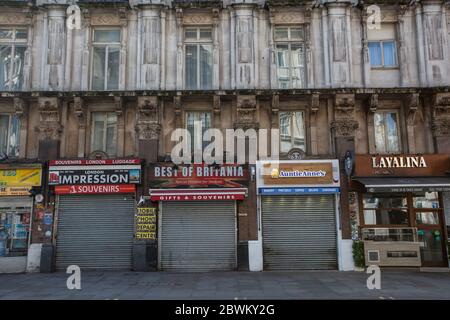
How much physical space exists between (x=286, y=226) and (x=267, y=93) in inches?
201

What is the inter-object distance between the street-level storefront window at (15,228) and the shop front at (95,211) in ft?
3.90

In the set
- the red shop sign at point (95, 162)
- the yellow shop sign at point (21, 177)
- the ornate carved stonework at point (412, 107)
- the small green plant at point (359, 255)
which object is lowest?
the small green plant at point (359, 255)

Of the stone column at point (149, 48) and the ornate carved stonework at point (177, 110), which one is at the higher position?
the stone column at point (149, 48)

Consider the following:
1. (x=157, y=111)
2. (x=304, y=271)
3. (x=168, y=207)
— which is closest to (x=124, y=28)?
(x=157, y=111)

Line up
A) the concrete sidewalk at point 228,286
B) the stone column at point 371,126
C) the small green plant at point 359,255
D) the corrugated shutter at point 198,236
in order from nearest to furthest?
the concrete sidewalk at point 228,286
the small green plant at point 359,255
the corrugated shutter at point 198,236
the stone column at point 371,126

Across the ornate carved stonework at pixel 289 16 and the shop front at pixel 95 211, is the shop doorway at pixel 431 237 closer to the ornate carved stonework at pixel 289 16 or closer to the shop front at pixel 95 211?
the ornate carved stonework at pixel 289 16

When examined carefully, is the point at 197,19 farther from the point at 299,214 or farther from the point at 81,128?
the point at 299,214

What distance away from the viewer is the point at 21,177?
14.6 metres

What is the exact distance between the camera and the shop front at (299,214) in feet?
47.6

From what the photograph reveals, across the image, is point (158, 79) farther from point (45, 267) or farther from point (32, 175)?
point (45, 267)

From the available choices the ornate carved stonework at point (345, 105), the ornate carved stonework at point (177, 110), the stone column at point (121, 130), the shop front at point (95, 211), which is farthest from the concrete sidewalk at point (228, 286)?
the ornate carved stonework at point (345, 105)

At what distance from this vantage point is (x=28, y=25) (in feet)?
51.4

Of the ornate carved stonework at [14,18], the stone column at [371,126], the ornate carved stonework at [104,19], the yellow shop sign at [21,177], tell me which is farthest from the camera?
the ornate carved stonework at [104,19]

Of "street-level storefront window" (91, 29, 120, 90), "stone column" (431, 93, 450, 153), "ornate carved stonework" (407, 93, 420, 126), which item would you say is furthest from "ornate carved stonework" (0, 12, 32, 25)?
"stone column" (431, 93, 450, 153)
